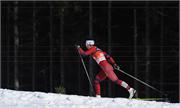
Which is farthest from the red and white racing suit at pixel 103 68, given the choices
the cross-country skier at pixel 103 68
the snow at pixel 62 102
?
the snow at pixel 62 102

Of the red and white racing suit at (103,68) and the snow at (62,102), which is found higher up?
the red and white racing suit at (103,68)

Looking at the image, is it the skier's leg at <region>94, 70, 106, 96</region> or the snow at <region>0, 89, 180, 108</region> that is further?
the skier's leg at <region>94, 70, 106, 96</region>

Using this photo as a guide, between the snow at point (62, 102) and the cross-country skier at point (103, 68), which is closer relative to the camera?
the snow at point (62, 102)

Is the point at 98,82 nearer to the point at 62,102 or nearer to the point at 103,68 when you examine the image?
the point at 103,68

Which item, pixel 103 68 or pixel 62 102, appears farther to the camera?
pixel 103 68

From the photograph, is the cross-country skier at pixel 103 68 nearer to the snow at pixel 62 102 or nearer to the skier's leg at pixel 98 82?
the skier's leg at pixel 98 82

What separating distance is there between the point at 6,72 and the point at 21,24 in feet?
5.20

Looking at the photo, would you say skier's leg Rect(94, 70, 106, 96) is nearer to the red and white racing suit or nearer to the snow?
the red and white racing suit

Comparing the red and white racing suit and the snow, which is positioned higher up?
the red and white racing suit

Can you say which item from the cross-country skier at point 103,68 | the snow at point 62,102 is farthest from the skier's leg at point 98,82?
the snow at point 62,102

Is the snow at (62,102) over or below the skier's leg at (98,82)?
below

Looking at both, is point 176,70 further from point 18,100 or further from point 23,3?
point 18,100

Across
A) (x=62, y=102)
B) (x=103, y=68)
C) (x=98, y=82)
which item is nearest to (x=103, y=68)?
(x=103, y=68)

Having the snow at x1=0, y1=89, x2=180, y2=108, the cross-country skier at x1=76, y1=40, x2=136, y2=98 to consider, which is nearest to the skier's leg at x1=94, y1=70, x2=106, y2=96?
the cross-country skier at x1=76, y1=40, x2=136, y2=98
